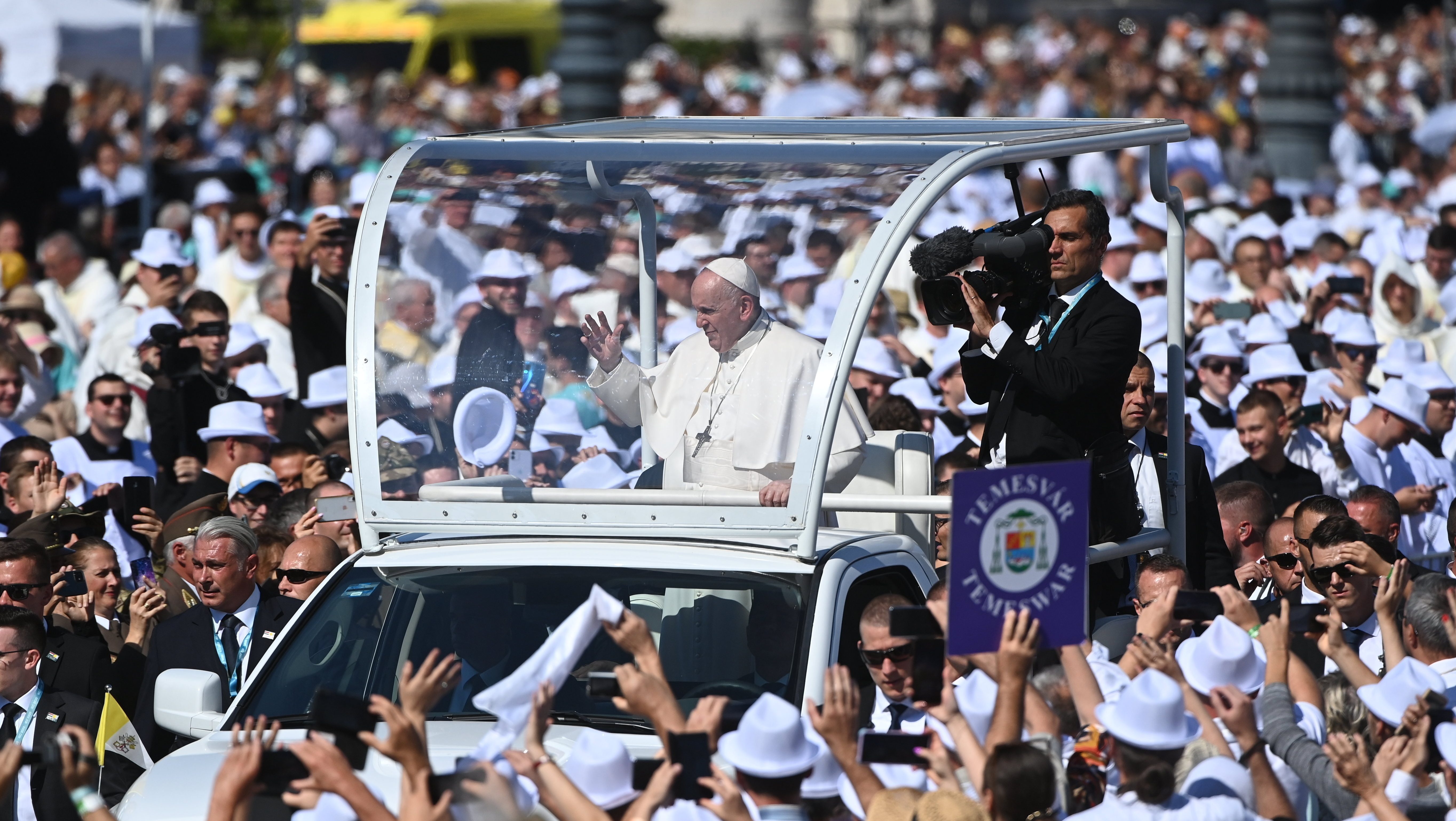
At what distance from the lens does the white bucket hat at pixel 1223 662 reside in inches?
187

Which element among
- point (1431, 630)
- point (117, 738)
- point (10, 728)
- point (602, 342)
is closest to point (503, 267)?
point (602, 342)

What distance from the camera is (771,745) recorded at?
14.2 feet

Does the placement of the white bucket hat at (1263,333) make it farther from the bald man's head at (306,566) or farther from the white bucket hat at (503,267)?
the bald man's head at (306,566)

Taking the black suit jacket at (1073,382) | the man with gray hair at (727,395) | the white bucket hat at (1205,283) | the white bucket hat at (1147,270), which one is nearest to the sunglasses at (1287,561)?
the black suit jacket at (1073,382)

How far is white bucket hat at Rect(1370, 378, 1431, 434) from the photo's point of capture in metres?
9.28

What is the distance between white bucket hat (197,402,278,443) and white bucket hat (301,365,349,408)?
2.09 feet

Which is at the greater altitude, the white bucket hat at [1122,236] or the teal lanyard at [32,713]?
the white bucket hat at [1122,236]

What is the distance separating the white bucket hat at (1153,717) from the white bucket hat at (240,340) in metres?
6.76

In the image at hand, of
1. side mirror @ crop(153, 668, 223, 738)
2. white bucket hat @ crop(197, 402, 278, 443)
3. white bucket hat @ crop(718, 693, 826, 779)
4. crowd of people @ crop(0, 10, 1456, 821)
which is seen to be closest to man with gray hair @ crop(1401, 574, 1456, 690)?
crowd of people @ crop(0, 10, 1456, 821)

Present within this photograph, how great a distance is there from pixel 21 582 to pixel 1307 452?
18.9 feet

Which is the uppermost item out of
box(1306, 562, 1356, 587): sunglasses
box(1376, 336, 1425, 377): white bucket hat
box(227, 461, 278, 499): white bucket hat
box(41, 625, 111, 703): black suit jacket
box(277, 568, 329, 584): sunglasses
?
box(1376, 336, 1425, 377): white bucket hat

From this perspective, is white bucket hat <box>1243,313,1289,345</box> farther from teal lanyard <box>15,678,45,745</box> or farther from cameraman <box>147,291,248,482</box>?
teal lanyard <box>15,678,45,745</box>

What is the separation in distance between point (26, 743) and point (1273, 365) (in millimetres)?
6153

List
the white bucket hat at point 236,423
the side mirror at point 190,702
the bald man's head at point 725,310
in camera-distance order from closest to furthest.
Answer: the side mirror at point 190,702
the bald man's head at point 725,310
the white bucket hat at point 236,423
